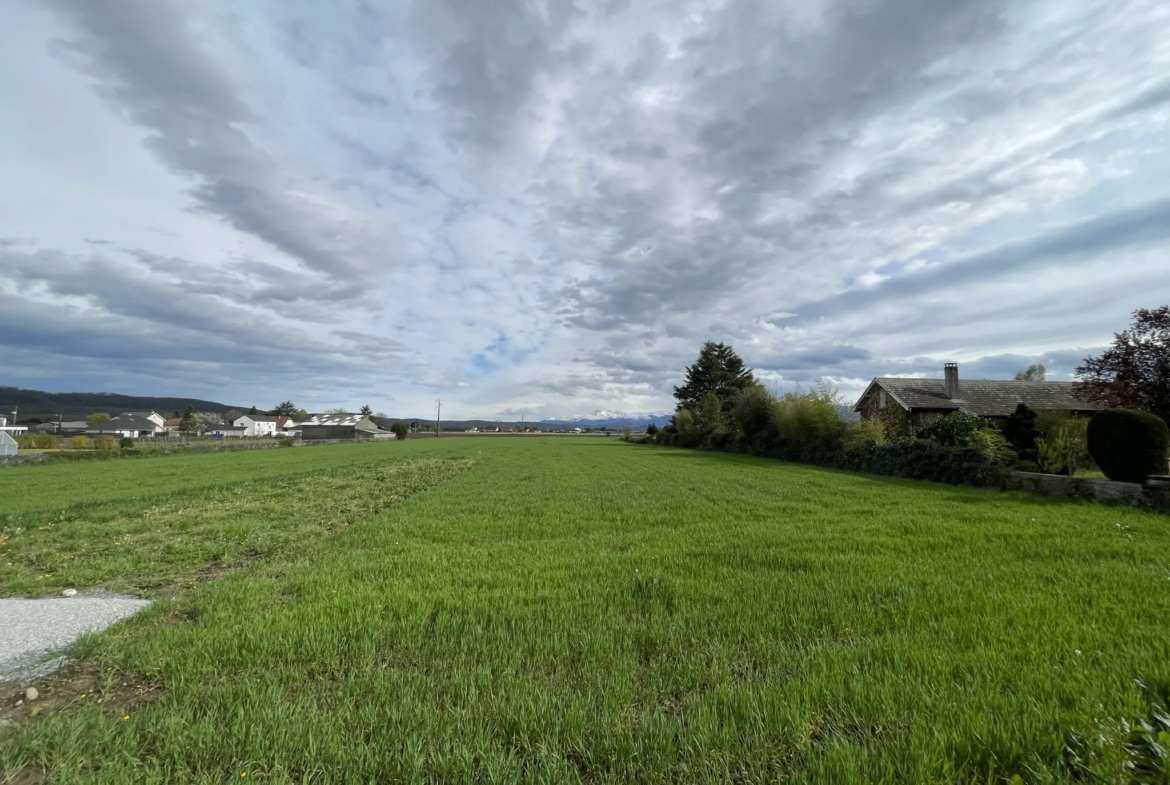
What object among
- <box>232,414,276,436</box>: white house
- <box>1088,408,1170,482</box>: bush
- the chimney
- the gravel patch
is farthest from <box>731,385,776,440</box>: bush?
<box>232,414,276,436</box>: white house

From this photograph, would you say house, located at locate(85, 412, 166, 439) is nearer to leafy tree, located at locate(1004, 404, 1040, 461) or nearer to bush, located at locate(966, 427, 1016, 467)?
bush, located at locate(966, 427, 1016, 467)

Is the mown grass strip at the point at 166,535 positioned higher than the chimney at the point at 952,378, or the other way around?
the chimney at the point at 952,378

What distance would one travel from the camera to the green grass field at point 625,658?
2.52m

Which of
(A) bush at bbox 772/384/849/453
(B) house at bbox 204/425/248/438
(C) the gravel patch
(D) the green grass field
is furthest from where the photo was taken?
(B) house at bbox 204/425/248/438

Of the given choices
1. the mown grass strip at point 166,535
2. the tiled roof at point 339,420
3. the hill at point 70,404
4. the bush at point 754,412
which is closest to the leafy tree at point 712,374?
the bush at point 754,412

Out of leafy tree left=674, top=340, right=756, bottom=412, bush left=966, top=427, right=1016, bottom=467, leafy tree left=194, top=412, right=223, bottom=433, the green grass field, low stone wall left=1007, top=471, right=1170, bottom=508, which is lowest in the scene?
the green grass field

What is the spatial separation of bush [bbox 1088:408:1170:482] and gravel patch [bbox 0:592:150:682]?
18.9m

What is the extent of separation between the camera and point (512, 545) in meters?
8.09

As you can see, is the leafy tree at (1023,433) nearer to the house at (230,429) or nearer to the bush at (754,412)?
the bush at (754,412)

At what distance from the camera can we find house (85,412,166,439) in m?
102

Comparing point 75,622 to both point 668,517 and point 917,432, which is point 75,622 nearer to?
point 668,517

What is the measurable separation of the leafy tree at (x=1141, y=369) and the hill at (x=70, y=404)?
17903 cm

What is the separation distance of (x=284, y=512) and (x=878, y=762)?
13377 millimetres

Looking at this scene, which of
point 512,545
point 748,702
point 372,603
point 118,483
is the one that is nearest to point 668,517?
point 512,545
